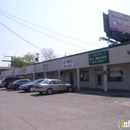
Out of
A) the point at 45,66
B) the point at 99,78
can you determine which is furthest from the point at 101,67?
the point at 45,66

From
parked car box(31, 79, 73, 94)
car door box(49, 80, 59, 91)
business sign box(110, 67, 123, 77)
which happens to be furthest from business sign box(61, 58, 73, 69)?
business sign box(110, 67, 123, 77)

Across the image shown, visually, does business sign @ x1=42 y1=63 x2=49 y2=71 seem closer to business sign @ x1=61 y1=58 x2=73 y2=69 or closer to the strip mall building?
the strip mall building

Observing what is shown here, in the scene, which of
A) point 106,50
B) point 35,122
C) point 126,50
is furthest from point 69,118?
point 106,50

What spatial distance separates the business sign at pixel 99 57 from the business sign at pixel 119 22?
9.16 metres

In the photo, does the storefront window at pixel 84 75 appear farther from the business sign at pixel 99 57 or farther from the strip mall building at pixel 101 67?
the business sign at pixel 99 57

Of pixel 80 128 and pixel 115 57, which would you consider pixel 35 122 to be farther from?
pixel 115 57

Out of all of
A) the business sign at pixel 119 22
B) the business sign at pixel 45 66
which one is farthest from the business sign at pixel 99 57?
the business sign at pixel 45 66

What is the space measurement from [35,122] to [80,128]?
2.01m

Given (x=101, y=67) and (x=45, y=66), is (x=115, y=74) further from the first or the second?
(x=45, y=66)

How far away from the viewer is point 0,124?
7531 mm

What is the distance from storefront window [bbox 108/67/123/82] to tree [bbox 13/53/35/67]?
75.7 m

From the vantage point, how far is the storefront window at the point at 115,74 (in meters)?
20.6

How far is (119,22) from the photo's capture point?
96.2 ft

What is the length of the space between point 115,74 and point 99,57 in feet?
10.0
